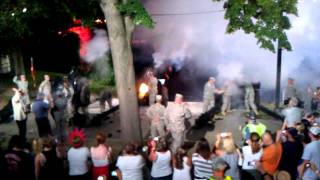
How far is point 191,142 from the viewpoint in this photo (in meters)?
14.1

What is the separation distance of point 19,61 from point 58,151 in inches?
589

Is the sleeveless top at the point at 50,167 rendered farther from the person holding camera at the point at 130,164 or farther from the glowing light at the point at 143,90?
Answer: the glowing light at the point at 143,90

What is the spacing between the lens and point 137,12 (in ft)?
41.2

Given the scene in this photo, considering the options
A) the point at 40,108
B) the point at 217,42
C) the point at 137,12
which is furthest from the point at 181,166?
the point at 217,42

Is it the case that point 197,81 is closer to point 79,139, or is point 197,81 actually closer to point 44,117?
point 44,117

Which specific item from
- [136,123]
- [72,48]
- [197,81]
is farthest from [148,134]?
[72,48]

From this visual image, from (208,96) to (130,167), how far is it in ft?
29.4

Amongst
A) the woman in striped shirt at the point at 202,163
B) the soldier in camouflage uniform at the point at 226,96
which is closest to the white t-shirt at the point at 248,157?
the woman in striped shirt at the point at 202,163

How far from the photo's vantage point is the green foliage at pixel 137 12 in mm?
12430

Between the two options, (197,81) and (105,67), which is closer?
(105,67)

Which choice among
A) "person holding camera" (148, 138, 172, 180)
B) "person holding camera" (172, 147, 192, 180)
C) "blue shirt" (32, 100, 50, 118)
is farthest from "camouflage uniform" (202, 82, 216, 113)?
"person holding camera" (172, 147, 192, 180)

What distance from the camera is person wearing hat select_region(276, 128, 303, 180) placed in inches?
360

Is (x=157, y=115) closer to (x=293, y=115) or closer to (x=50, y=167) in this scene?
(x=293, y=115)

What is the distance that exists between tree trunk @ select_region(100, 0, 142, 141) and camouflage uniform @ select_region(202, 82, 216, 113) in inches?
156
